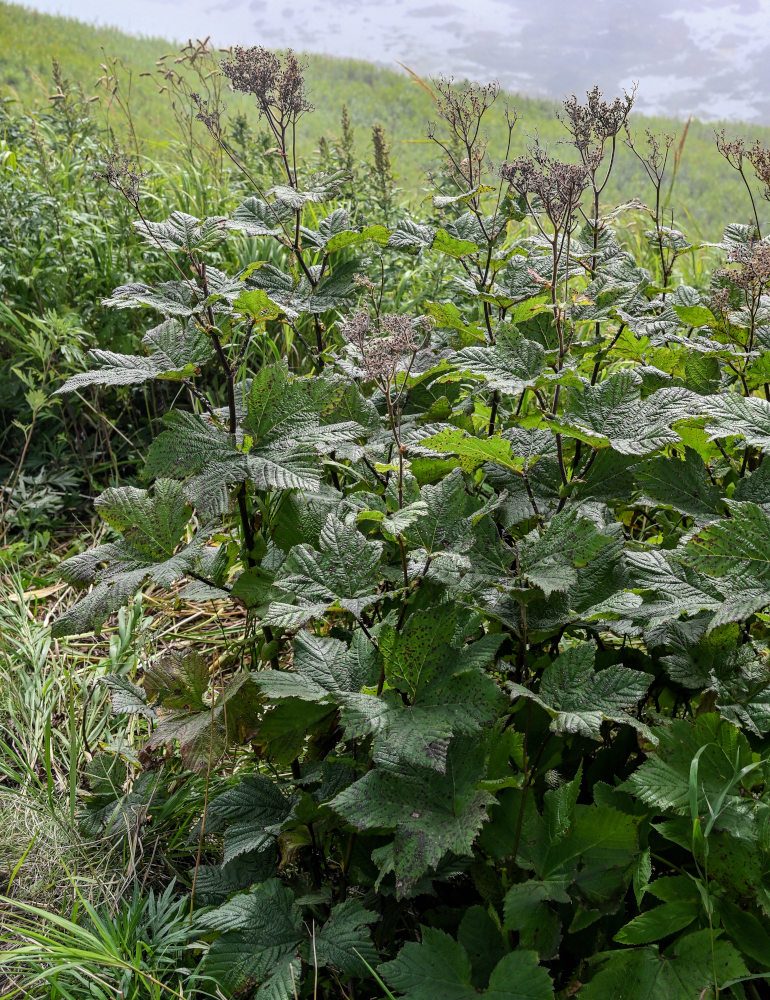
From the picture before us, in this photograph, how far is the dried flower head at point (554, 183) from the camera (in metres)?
1.33

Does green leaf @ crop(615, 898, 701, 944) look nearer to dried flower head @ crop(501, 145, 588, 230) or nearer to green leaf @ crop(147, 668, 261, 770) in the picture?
green leaf @ crop(147, 668, 261, 770)

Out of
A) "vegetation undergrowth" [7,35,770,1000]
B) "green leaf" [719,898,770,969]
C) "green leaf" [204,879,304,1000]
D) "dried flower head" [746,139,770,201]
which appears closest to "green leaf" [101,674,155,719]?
"vegetation undergrowth" [7,35,770,1000]

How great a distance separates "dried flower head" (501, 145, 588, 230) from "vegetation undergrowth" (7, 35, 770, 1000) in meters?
0.01

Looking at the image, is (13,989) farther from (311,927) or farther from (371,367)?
(371,367)

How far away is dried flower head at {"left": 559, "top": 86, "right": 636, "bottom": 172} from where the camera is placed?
1465 millimetres

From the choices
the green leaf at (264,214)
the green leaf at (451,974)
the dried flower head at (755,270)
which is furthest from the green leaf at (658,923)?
the green leaf at (264,214)

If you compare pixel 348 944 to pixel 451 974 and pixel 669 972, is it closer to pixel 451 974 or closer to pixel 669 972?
pixel 451 974

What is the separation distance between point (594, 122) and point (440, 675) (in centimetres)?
116

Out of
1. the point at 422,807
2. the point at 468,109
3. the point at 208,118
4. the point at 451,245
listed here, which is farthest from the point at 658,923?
the point at 208,118

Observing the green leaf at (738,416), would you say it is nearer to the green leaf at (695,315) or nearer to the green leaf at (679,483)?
the green leaf at (679,483)

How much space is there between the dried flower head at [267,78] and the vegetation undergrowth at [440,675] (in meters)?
0.01

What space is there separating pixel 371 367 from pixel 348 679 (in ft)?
1.60

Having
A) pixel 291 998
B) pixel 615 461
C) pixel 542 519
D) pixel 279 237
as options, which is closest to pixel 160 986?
pixel 291 998

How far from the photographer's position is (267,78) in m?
A: 1.62
